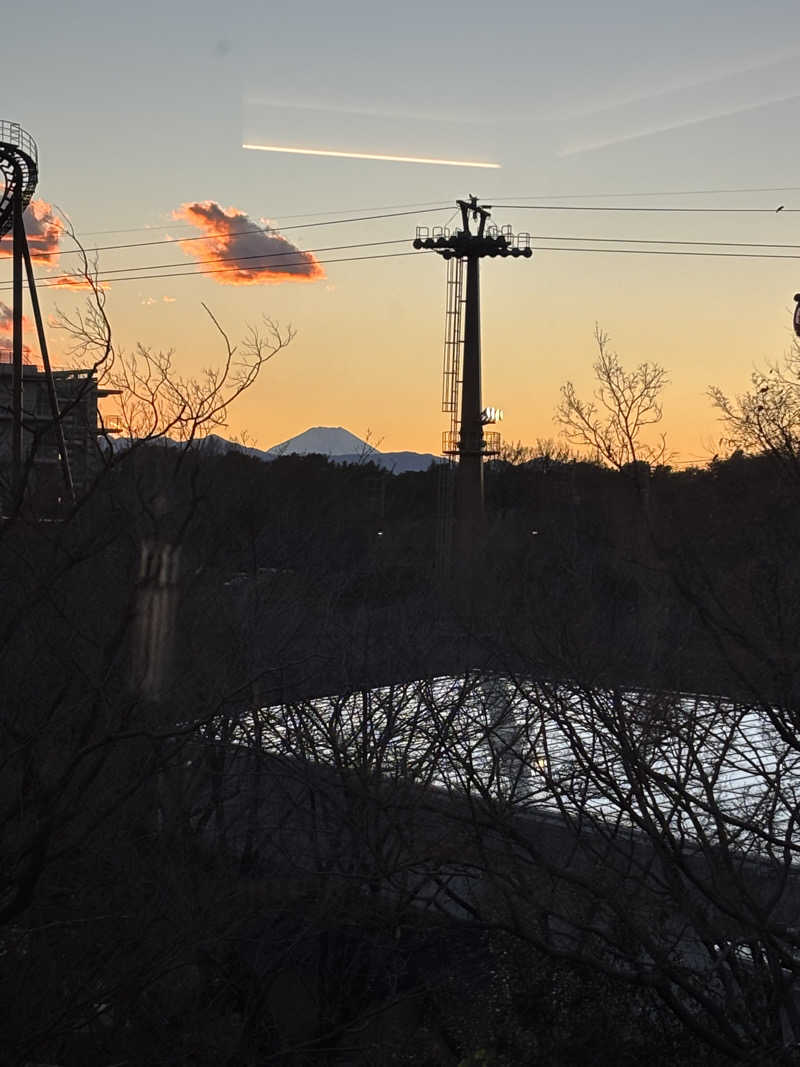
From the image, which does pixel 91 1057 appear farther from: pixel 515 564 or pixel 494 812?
pixel 515 564

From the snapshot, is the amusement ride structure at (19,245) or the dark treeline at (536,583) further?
the amusement ride structure at (19,245)

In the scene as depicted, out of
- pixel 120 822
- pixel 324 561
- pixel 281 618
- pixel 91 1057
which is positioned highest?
pixel 324 561

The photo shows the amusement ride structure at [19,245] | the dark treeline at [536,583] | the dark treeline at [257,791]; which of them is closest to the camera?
the dark treeline at [257,791]

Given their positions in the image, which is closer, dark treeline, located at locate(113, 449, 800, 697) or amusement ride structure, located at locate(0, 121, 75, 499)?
dark treeline, located at locate(113, 449, 800, 697)

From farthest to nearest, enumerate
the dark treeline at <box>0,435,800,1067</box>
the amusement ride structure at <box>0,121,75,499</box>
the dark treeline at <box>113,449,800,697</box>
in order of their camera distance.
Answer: the amusement ride structure at <box>0,121,75,499</box>, the dark treeline at <box>113,449,800,697</box>, the dark treeline at <box>0,435,800,1067</box>

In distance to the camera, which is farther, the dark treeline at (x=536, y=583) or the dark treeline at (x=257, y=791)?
the dark treeline at (x=536, y=583)

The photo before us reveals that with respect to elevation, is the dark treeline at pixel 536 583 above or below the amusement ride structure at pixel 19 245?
below

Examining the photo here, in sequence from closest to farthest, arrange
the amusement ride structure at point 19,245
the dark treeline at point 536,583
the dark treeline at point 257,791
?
the dark treeline at point 257,791 < the dark treeline at point 536,583 < the amusement ride structure at point 19,245

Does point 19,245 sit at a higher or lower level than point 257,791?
higher

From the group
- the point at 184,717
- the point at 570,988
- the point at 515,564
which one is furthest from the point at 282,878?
the point at 515,564

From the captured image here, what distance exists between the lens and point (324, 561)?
23.4 m

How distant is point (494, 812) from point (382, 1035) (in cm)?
502

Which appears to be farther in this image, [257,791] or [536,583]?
[536,583]

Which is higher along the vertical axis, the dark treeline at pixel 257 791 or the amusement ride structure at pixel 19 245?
the amusement ride structure at pixel 19 245
